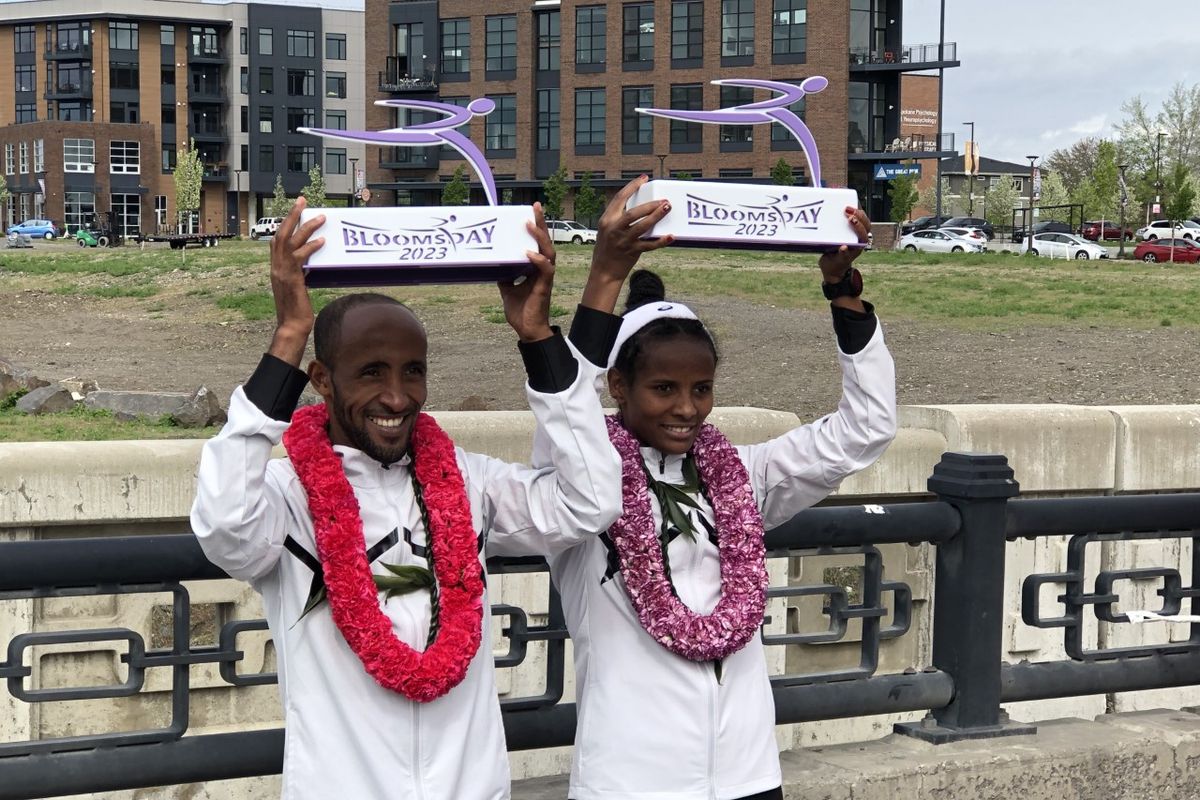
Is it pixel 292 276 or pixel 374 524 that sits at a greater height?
pixel 292 276

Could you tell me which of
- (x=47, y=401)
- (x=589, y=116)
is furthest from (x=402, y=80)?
(x=47, y=401)

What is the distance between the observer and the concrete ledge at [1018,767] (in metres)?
4.57

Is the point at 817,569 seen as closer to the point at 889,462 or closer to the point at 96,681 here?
the point at 889,462

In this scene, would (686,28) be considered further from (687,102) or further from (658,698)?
(658,698)

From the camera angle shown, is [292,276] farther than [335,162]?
No

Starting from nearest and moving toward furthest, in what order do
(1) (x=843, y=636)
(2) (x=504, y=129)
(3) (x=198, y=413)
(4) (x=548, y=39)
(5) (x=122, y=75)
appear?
(1) (x=843, y=636), (3) (x=198, y=413), (4) (x=548, y=39), (2) (x=504, y=129), (5) (x=122, y=75)

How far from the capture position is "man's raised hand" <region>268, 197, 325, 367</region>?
121 inches

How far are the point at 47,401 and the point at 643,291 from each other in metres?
11.6

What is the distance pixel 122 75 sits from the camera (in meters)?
115

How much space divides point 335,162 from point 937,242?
69.7 m

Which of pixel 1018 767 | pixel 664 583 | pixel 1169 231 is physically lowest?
pixel 1018 767

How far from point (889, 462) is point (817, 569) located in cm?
55

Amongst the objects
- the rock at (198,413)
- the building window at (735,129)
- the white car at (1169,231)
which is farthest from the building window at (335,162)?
the rock at (198,413)

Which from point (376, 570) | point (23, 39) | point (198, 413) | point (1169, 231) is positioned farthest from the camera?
point (23, 39)
